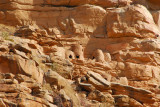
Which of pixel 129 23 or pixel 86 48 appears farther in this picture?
pixel 129 23

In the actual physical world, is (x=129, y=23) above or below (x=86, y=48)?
above

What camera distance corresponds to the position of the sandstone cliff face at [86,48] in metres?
22.4

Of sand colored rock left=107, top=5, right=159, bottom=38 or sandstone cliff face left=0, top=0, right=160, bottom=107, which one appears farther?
sand colored rock left=107, top=5, right=159, bottom=38

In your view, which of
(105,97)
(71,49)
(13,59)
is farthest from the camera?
(71,49)

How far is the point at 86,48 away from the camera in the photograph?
32594mm

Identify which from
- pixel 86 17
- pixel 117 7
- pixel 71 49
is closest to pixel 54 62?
pixel 71 49

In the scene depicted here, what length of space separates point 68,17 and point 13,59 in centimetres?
1348

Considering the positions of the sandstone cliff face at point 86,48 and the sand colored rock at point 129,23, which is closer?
the sandstone cliff face at point 86,48

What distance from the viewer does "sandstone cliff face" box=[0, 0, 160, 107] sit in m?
22.4

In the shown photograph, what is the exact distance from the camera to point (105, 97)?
2339 cm

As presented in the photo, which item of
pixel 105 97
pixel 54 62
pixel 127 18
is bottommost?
pixel 105 97

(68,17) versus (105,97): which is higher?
(68,17)

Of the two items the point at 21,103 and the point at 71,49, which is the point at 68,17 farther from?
the point at 21,103

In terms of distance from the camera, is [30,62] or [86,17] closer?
[30,62]
